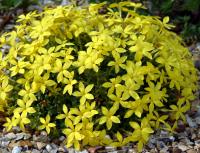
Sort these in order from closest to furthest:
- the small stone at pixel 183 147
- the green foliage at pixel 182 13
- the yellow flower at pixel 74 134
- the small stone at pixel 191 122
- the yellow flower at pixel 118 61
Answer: the yellow flower at pixel 74 134
the yellow flower at pixel 118 61
the small stone at pixel 183 147
the small stone at pixel 191 122
the green foliage at pixel 182 13

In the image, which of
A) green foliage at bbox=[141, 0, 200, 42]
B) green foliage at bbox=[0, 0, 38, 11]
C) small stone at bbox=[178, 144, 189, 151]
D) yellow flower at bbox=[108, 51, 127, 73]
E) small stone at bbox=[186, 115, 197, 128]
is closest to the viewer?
yellow flower at bbox=[108, 51, 127, 73]

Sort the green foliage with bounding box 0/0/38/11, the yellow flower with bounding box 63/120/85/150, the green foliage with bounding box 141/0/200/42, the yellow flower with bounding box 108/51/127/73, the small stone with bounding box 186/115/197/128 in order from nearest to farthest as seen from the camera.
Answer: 1. the yellow flower with bounding box 63/120/85/150
2. the yellow flower with bounding box 108/51/127/73
3. the small stone with bounding box 186/115/197/128
4. the green foliage with bounding box 141/0/200/42
5. the green foliage with bounding box 0/0/38/11

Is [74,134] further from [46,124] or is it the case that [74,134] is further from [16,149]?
[16,149]

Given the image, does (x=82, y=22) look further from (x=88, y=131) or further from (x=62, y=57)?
(x=88, y=131)

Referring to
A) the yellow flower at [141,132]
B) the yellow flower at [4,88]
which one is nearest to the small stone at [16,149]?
the yellow flower at [4,88]

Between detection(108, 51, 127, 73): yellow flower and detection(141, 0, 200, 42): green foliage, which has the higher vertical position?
detection(108, 51, 127, 73): yellow flower

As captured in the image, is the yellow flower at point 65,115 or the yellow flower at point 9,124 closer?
the yellow flower at point 65,115

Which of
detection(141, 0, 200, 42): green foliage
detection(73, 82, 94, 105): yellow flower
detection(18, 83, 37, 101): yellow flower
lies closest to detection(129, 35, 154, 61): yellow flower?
detection(73, 82, 94, 105): yellow flower

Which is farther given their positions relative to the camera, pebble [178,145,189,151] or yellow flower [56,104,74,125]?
pebble [178,145,189,151]

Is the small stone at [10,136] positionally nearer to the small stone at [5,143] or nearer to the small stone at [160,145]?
the small stone at [5,143]

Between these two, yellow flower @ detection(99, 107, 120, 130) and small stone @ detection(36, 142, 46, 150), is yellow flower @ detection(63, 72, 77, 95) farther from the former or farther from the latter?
small stone @ detection(36, 142, 46, 150)
